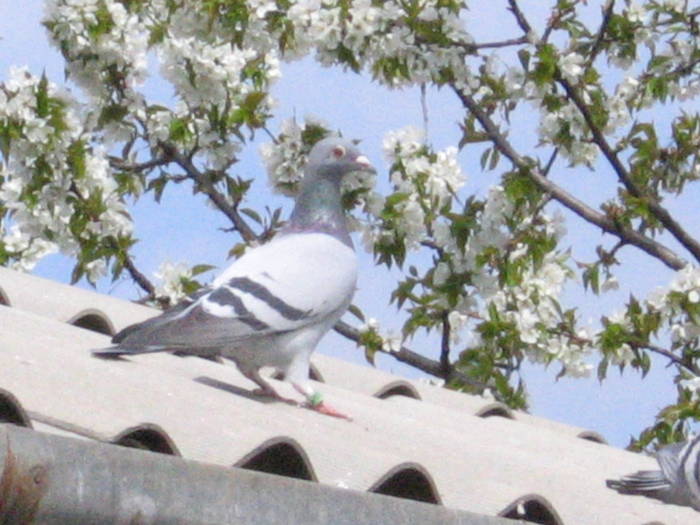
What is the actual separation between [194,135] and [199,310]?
3681 millimetres

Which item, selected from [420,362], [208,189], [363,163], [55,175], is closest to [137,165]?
[208,189]

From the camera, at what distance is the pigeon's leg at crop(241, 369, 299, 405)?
3.91 m

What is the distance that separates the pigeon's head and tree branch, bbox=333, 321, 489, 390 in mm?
2823

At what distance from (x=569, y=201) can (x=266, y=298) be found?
12.5 feet

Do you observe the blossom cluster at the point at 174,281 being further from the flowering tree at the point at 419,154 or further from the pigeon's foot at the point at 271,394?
the pigeon's foot at the point at 271,394

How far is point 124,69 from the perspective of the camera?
7.06m

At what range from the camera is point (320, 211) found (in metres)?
4.58

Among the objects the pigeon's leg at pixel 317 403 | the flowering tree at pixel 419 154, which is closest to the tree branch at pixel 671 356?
the flowering tree at pixel 419 154

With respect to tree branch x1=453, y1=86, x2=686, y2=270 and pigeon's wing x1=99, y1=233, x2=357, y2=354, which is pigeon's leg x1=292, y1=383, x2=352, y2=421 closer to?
pigeon's wing x1=99, y1=233, x2=357, y2=354

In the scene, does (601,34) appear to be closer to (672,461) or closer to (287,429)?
(672,461)

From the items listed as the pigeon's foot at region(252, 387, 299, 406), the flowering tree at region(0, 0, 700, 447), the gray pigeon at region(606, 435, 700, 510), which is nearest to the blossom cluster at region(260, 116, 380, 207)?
the flowering tree at region(0, 0, 700, 447)

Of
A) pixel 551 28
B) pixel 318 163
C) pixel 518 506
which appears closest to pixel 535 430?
pixel 318 163

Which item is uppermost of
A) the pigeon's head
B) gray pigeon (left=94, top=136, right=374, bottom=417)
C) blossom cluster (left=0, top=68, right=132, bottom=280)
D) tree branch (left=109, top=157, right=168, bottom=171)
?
tree branch (left=109, top=157, right=168, bottom=171)

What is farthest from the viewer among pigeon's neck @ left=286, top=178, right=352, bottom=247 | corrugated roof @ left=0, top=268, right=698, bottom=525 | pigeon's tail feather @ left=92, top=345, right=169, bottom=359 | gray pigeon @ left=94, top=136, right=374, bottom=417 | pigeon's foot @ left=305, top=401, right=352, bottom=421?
pigeon's neck @ left=286, top=178, right=352, bottom=247
